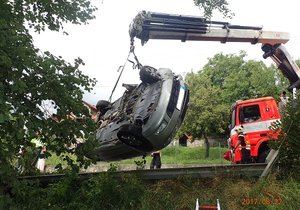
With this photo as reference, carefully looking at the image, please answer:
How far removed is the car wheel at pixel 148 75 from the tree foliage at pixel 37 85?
291 cm

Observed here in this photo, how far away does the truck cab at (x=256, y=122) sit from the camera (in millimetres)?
9758

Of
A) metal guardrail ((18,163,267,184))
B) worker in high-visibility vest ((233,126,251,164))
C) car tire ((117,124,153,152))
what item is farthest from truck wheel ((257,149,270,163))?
metal guardrail ((18,163,267,184))

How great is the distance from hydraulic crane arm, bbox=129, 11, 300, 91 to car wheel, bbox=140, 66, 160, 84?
678 millimetres

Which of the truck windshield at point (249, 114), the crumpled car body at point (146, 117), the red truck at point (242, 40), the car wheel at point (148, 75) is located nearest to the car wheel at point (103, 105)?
the crumpled car body at point (146, 117)

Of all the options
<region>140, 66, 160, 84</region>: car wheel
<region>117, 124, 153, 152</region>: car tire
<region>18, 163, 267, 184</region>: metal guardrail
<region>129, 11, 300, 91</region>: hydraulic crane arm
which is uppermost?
<region>129, 11, 300, 91</region>: hydraulic crane arm

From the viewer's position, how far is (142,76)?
7.79 meters

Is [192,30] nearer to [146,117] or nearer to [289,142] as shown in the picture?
[146,117]

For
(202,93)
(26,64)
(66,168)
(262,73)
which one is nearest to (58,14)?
(26,64)

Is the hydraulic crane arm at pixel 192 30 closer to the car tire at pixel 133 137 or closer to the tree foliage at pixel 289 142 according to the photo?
the car tire at pixel 133 137

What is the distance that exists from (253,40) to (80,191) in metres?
6.36

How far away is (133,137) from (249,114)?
Result: 462 centimetres

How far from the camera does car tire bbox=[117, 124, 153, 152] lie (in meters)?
6.91
